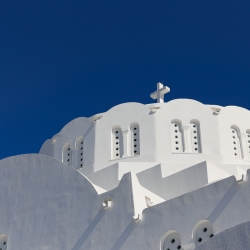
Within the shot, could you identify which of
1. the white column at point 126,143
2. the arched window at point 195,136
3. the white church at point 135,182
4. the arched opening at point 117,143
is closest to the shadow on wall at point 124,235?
the white church at point 135,182

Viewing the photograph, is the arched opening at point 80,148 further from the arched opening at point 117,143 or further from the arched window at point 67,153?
the arched opening at point 117,143

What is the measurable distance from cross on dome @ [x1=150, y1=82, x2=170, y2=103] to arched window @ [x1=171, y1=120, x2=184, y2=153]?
6.32 ft

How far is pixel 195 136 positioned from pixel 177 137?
2.16 feet

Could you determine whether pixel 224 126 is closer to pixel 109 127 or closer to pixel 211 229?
pixel 109 127

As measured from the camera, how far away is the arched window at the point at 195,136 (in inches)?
753

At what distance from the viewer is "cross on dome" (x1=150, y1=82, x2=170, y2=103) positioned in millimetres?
21328

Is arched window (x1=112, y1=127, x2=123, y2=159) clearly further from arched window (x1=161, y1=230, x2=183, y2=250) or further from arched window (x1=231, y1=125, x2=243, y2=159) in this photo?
arched window (x1=161, y1=230, x2=183, y2=250)

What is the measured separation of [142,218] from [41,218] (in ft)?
12.1

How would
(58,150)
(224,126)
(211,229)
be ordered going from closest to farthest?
(211,229) < (224,126) < (58,150)

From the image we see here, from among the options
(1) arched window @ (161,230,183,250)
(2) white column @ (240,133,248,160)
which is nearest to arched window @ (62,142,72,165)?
(2) white column @ (240,133,248,160)

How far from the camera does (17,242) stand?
16.8 m

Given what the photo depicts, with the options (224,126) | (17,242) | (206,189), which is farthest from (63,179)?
(224,126)

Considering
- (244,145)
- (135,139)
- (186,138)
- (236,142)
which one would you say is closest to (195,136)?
(186,138)

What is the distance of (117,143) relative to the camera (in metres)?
19.7
